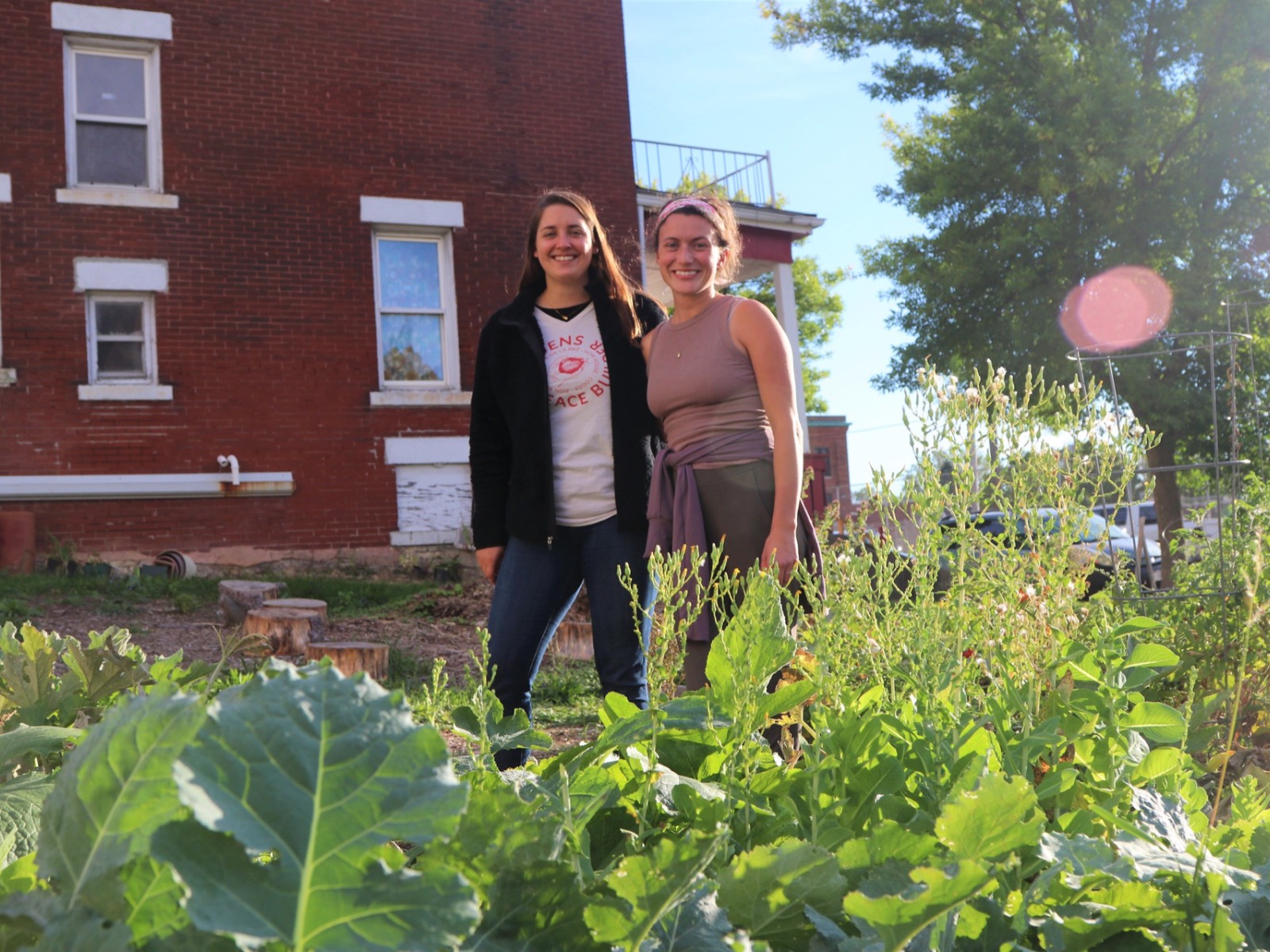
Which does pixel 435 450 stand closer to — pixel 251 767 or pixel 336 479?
pixel 336 479

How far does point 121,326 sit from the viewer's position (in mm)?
11047

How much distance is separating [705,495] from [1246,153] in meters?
16.2

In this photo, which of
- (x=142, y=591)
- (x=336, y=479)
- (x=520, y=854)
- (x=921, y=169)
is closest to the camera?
(x=520, y=854)

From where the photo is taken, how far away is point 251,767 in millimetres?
458

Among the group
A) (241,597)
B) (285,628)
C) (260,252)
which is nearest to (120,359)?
(260,252)

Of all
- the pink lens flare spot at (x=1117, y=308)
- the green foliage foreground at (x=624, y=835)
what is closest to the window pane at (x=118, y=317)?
the green foliage foreground at (x=624, y=835)

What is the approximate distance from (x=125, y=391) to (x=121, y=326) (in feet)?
2.51

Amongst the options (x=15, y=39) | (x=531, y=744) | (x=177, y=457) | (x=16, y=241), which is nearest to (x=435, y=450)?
(x=177, y=457)

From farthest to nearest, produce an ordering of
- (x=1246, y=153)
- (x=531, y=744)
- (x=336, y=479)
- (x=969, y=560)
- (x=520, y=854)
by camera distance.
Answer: (x=1246, y=153) → (x=336, y=479) → (x=969, y=560) → (x=531, y=744) → (x=520, y=854)

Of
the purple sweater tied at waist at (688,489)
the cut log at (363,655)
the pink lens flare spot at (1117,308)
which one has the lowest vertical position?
the cut log at (363,655)

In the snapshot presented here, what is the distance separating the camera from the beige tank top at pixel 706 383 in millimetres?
2994

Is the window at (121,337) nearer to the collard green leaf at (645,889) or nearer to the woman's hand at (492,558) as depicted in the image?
the woman's hand at (492,558)

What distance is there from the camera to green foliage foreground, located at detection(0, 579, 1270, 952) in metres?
0.46

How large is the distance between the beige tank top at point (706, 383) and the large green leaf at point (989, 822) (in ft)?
7.93
